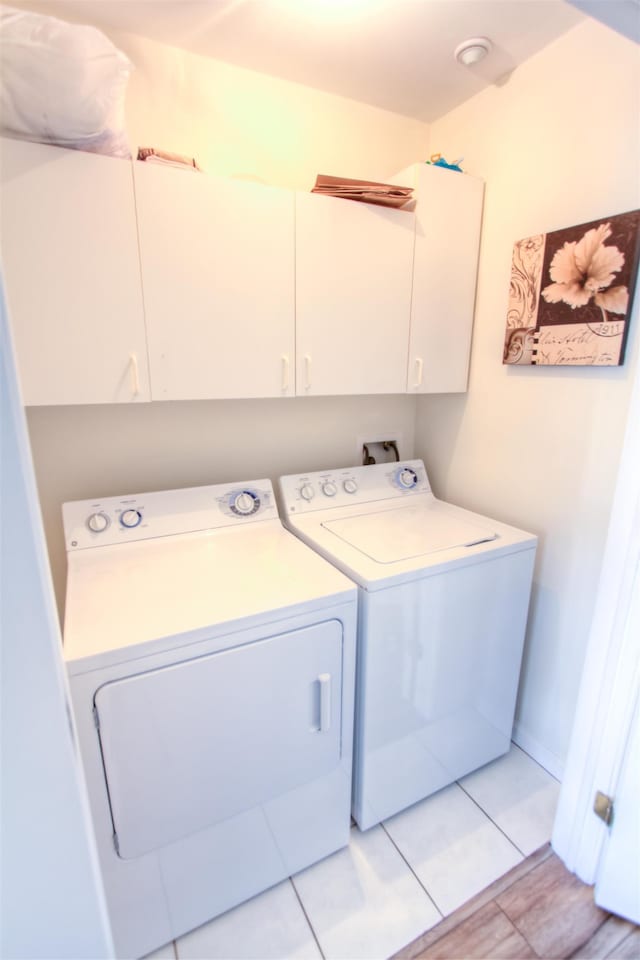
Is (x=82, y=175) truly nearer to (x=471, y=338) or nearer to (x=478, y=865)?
(x=471, y=338)

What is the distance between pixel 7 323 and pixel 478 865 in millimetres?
1866

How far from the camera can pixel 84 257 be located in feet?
3.95

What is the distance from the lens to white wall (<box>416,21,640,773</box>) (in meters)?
1.33

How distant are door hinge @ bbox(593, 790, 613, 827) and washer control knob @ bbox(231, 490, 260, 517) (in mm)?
1423

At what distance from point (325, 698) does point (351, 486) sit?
0.90 meters

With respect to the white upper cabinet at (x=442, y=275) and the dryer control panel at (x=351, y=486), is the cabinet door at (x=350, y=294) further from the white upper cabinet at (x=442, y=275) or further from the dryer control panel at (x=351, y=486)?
the dryer control panel at (x=351, y=486)

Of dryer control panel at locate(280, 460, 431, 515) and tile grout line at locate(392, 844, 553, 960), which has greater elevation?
dryer control panel at locate(280, 460, 431, 515)

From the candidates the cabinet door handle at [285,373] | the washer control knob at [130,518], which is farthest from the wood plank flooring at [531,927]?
the cabinet door handle at [285,373]

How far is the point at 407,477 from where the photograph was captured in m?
2.05

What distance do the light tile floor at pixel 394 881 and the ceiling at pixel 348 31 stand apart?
2.56 m

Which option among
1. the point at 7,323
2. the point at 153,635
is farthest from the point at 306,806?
the point at 7,323

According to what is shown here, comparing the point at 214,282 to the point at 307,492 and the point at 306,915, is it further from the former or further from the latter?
the point at 306,915

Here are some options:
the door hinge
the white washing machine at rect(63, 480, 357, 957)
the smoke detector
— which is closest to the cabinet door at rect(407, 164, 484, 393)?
the smoke detector

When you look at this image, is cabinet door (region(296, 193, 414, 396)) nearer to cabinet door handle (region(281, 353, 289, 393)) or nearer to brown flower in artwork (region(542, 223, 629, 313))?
cabinet door handle (region(281, 353, 289, 393))
